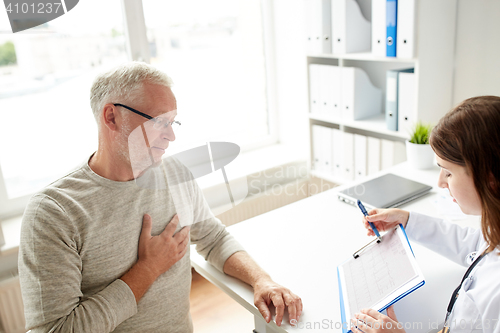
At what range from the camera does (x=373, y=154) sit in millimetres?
2215

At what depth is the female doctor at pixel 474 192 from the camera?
796mm

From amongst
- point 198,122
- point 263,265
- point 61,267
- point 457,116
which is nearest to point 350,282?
point 263,265

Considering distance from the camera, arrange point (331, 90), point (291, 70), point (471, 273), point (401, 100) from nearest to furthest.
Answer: point (471, 273)
point (401, 100)
point (331, 90)
point (291, 70)

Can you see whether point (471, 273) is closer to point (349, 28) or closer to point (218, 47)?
point (349, 28)

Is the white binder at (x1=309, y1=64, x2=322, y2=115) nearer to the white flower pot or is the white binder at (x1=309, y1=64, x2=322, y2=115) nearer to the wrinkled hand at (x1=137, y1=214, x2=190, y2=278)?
the white flower pot

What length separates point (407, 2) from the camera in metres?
1.79

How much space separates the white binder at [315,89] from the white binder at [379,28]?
0.42 m

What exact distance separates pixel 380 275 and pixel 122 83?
0.75 meters

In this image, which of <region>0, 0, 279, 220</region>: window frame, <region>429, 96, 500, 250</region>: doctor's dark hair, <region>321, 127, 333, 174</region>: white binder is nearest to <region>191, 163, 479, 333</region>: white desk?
<region>429, 96, 500, 250</region>: doctor's dark hair

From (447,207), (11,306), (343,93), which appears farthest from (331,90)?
(11,306)

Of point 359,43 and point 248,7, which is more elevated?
point 248,7

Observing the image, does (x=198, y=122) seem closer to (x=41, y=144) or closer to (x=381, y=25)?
(x=381, y=25)

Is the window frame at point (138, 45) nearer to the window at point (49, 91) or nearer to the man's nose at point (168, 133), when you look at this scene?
the window at point (49, 91)

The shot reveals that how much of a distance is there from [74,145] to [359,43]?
161cm
